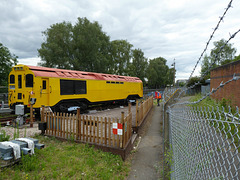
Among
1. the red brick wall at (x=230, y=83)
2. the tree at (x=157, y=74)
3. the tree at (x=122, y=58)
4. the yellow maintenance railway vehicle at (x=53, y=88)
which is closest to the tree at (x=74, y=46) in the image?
the tree at (x=122, y=58)

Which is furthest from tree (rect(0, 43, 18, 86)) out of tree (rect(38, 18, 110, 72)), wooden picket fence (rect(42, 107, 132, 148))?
wooden picket fence (rect(42, 107, 132, 148))

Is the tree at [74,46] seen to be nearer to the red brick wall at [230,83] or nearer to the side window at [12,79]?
the side window at [12,79]

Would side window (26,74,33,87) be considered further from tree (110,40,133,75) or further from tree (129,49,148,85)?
tree (129,49,148,85)

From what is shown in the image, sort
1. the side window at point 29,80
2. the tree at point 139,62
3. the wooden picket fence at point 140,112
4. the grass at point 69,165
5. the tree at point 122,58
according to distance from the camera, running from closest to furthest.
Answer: the grass at point 69,165 < the wooden picket fence at point 140,112 < the side window at point 29,80 < the tree at point 122,58 < the tree at point 139,62

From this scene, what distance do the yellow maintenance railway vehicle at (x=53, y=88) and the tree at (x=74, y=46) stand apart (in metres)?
14.5

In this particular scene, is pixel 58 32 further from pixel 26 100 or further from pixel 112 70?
pixel 26 100

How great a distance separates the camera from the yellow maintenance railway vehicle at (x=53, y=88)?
27.6 ft

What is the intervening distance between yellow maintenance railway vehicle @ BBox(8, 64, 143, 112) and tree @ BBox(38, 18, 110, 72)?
1448 cm

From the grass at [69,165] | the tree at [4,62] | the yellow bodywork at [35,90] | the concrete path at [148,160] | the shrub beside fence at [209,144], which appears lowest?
the concrete path at [148,160]

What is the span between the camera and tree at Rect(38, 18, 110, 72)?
2370 centimetres

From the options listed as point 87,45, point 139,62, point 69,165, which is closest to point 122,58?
point 139,62

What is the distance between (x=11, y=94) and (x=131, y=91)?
11298mm

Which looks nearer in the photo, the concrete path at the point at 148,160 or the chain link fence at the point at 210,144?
the chain link fence at the point at 210,144

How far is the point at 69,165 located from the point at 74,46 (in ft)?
79.8
